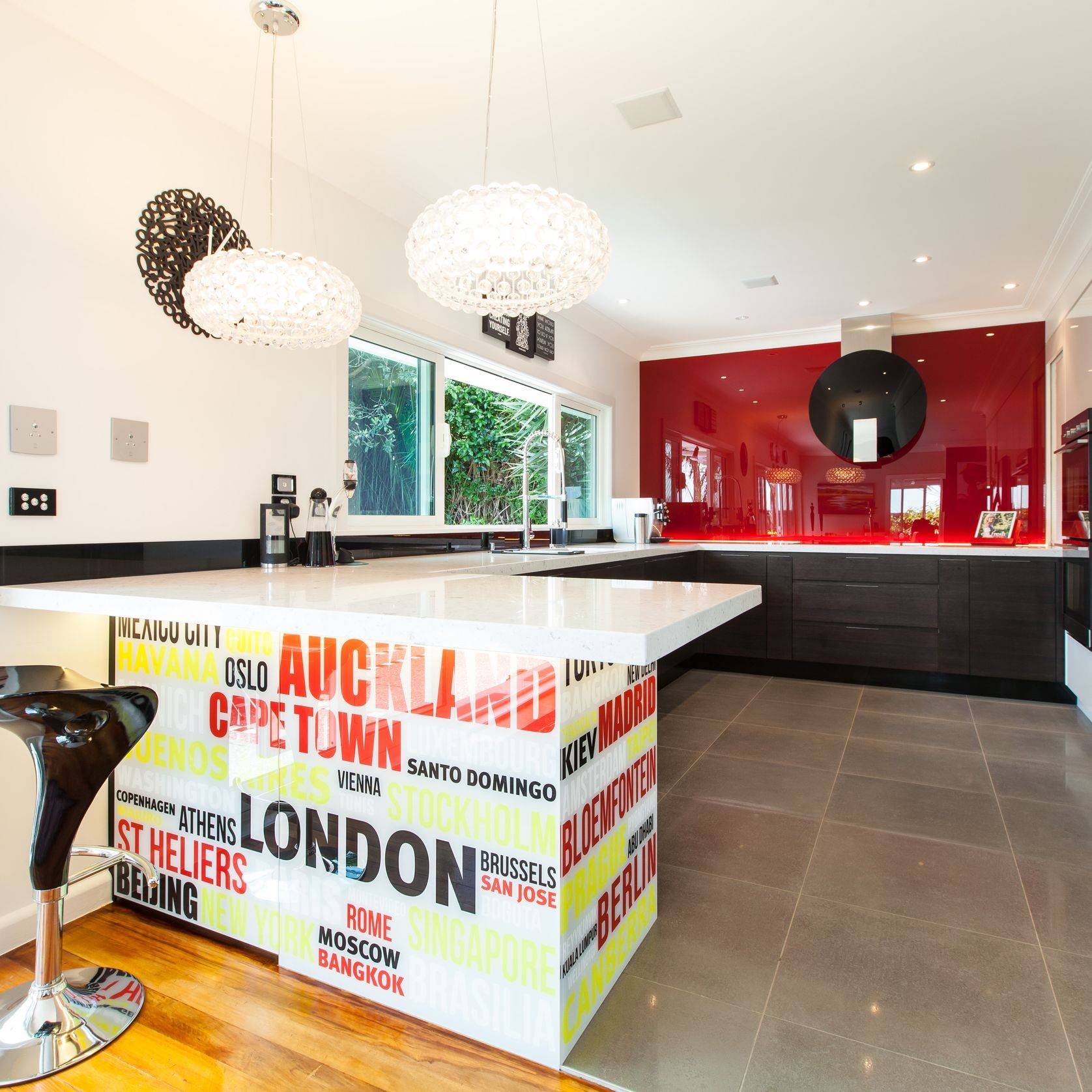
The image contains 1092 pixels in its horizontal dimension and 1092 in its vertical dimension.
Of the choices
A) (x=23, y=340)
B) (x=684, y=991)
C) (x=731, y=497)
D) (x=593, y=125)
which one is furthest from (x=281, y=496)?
(x=731, y=497)

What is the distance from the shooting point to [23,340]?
1.81 metres

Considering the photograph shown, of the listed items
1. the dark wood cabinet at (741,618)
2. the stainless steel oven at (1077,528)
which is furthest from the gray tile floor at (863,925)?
the dark wood cabinet at (741,618)

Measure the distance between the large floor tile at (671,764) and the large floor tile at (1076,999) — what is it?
1.26 meters

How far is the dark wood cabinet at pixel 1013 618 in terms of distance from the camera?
400cm

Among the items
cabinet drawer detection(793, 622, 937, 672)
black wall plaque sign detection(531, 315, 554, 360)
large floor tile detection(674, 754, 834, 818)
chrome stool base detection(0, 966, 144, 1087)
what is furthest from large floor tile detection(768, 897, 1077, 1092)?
black wall plaque sign detection(531, 315, 554, 360)

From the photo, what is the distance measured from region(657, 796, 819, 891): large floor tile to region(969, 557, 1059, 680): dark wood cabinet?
92.8 inches

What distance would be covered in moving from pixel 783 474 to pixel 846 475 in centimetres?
42

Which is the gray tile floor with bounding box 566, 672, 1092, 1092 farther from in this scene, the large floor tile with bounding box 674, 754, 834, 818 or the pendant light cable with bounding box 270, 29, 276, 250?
the pendant light cable with bounding box 270, 29, 276, 250

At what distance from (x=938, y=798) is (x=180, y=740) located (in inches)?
98.8

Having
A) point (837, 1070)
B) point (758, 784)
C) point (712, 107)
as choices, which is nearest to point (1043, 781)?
point (758, 784)

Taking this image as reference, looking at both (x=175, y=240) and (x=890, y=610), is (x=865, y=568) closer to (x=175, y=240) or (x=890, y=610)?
(x=890, y=610)

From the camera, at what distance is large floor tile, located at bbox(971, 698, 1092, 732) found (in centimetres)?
355

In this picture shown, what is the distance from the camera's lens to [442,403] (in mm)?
3488

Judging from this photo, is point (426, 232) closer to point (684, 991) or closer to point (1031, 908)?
point (684, 991)
